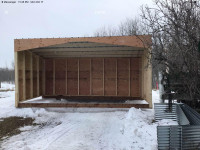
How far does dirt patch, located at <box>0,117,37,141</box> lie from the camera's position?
205 inches

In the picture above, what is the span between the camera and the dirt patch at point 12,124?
520cm

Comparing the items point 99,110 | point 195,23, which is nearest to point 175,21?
point 195,23

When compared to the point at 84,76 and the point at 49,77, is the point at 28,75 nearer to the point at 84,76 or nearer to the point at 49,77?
the point at 49,77

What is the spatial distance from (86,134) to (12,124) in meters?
2.71

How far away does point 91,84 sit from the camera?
11.2m

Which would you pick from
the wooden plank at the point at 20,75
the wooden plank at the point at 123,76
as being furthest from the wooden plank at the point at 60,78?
the wooden plank at the point at 123,76

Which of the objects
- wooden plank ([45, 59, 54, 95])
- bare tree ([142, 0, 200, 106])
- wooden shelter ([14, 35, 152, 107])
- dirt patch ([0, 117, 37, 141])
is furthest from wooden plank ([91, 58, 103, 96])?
bare tree ([142, 0, 200, 106])

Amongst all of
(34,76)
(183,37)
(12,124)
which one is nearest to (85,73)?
(34,76)

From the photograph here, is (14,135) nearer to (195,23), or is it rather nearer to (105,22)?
(195,23)

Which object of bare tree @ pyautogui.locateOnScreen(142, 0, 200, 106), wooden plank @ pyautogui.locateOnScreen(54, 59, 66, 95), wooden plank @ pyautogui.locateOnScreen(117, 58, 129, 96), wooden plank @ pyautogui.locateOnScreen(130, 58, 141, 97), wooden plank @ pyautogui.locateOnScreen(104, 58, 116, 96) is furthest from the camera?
wooden plank @ pyautogui.locateOnScreen(54, 59, 66, 95)

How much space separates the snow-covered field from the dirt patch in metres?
0.24

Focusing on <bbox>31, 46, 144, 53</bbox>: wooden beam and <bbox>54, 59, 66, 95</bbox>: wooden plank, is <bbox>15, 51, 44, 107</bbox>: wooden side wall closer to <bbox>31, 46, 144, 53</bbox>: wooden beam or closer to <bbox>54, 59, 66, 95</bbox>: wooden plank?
<bbox>31, 46, 144, 53</bbox>: wooden beam

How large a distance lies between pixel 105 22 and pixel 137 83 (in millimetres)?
21242

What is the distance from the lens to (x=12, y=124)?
20.1 ft
